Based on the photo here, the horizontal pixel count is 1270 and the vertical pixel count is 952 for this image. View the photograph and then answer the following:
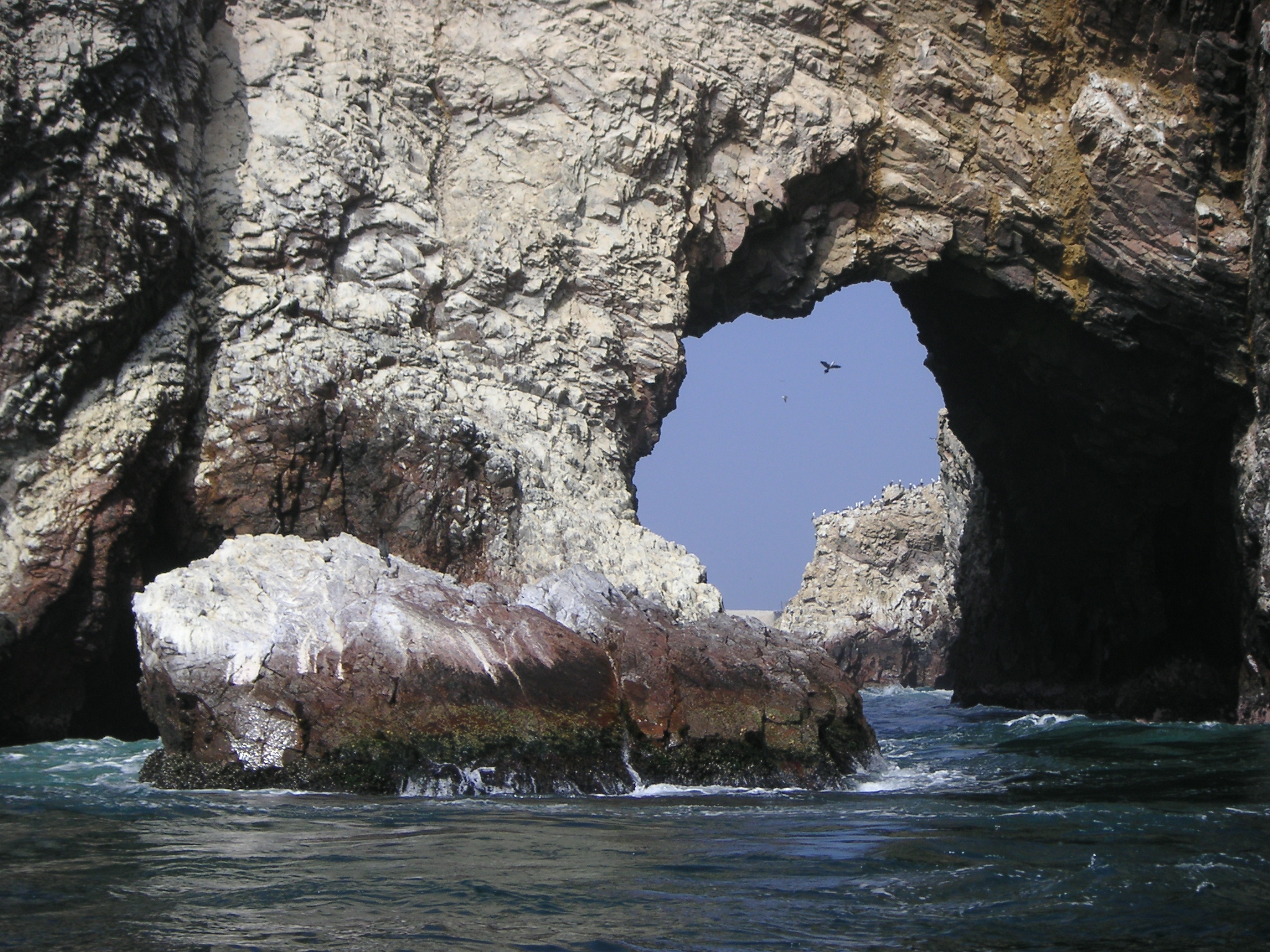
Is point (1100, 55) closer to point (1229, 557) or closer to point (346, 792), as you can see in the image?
point (1229, 557)

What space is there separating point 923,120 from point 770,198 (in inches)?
93.4

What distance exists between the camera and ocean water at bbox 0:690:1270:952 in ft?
13.6

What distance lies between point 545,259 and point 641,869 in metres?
9.83

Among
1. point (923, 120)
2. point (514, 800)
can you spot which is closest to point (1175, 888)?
point (514, 800)

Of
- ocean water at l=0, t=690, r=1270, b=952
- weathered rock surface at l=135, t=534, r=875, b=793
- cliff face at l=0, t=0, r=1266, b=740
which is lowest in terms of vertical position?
ocean water at l=0, t=690, r=1270, b=952

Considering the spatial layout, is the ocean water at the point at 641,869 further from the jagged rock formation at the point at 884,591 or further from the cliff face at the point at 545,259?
the jagged rock formation at the point at 884,591

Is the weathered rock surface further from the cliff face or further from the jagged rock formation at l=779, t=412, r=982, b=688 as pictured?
the jagged rock formation at l=779, t=412, r=982, b=688

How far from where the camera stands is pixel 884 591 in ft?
145

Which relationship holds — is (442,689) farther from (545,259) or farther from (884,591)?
(884,591)

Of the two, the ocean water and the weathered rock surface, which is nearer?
the ocean water

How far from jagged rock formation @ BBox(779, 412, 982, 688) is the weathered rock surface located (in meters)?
32.1

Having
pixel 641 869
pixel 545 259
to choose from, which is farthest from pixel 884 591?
pixel 641 869

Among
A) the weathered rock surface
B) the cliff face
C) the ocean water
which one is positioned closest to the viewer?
the ocean water

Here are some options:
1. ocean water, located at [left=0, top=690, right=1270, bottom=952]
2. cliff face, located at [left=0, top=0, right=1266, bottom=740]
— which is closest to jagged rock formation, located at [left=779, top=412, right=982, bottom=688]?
cliff face, located at [left=0, top=0, right=1266, bottom=740]
